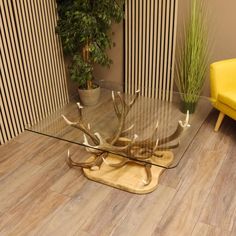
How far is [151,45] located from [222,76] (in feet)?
2.94

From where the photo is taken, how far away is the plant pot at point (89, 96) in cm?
314

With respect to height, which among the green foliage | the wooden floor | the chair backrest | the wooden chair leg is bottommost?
the wooden floor

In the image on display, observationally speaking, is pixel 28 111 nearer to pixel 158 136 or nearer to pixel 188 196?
pixel 158 136

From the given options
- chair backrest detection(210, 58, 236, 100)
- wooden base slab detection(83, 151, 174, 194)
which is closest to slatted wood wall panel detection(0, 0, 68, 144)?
wooden base slab detection(83, 151, 174, 194)

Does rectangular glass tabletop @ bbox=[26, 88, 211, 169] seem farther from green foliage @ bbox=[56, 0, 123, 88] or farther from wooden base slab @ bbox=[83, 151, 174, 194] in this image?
green foliage @ bbox=[56, 0, 123, 88]

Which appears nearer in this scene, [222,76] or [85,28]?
[222,76]

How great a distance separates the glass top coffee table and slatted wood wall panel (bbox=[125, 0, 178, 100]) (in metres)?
0.56

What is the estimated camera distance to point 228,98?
8.27 ft

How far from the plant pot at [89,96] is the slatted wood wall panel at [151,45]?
46 cm

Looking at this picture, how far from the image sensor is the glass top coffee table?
2.08m

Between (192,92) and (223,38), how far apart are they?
0.63 m

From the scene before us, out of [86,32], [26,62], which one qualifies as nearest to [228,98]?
[86,32]

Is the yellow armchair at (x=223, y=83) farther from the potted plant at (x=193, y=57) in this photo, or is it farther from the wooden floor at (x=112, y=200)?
the wooden floor at (x=112, y=200)

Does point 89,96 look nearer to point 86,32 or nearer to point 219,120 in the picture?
point 86,32
